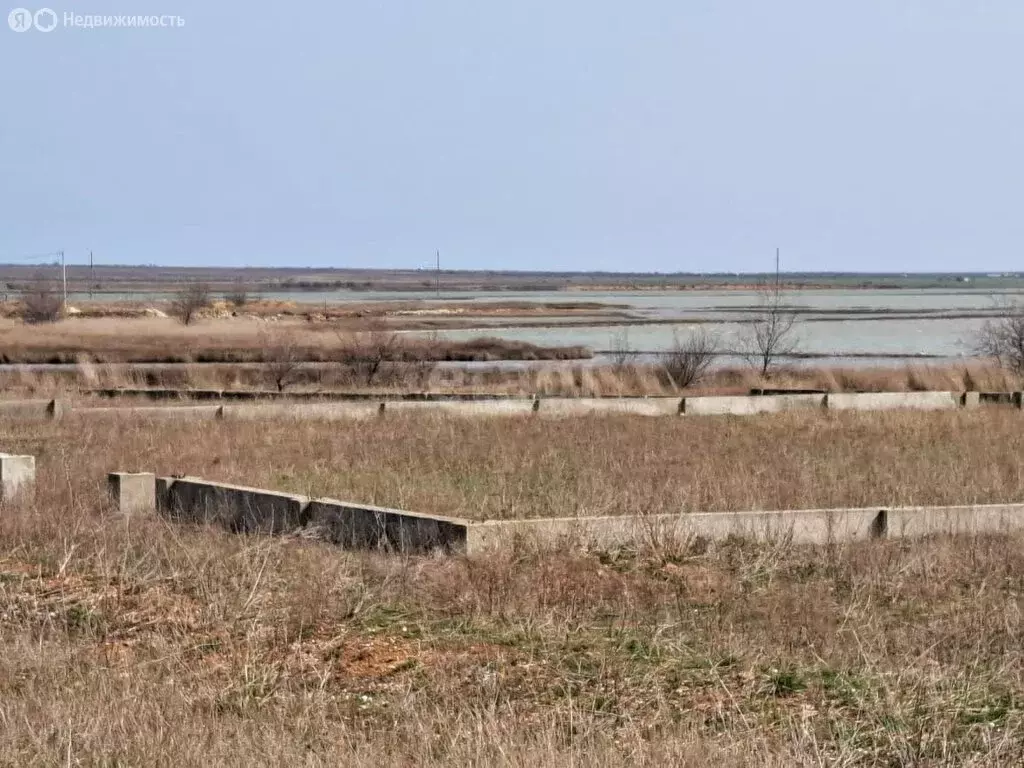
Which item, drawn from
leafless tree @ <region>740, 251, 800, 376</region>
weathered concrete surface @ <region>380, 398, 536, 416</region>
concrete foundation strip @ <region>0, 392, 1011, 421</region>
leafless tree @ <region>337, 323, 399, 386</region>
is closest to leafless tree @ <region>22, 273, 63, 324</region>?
leafless tree @ <region>740, 251, 800, 376</region>

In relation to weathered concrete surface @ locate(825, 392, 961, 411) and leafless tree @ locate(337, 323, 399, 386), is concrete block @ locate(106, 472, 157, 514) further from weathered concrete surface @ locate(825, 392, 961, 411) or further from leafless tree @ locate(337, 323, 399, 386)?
leafless tree @ locate(337, 323, 399, 386)

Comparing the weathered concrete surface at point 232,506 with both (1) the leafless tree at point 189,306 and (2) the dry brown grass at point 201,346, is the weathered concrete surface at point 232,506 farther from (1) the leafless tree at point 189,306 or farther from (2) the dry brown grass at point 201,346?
(1) the leafless tree at point 189,306

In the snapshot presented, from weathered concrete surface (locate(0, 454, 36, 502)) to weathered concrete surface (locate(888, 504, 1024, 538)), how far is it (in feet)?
25.5

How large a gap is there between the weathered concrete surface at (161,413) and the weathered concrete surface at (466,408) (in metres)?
2.77

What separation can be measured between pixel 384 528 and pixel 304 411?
1109 cm

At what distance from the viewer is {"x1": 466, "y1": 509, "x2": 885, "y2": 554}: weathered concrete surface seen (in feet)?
32.6

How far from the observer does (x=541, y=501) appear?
12.8 m

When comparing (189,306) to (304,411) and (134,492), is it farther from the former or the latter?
(134,492)

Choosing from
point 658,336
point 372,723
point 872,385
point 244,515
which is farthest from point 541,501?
point 658,336

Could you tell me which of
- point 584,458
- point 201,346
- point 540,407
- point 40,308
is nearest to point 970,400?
point 540,407

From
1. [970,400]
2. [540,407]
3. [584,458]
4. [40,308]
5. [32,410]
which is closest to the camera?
[584,458]

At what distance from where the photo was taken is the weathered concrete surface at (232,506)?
1113 cm

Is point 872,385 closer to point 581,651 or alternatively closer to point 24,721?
point 581,651

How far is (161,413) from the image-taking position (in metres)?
20.4
